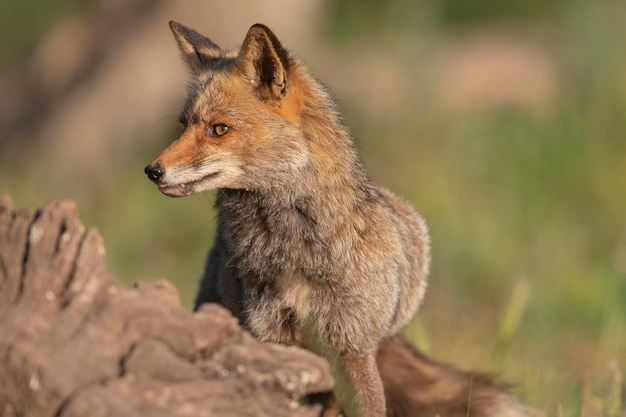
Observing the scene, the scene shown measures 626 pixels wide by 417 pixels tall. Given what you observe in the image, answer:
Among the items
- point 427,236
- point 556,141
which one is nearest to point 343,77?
point 556,141

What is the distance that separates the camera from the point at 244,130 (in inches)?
175

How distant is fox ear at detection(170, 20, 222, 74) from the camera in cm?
498

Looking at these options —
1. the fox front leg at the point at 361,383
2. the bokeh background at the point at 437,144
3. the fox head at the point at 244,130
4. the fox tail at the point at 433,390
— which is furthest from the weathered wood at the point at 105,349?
the bokeh background at the point at 437,144

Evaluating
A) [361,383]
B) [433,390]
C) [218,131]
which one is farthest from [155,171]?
[433,390]

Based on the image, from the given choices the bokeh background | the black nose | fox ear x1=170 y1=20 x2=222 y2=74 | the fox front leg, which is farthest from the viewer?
the bokeh background

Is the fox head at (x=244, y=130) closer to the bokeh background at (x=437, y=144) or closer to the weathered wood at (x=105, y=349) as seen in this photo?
the weathered wood at (x=105, y=349)

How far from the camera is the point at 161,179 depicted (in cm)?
421

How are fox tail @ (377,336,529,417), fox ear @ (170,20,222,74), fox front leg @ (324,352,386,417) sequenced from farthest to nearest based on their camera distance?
fox tail @ (377,336,529,417), fox ear @ (170,20,222,74), fox front leg @ (324,352,386,417)

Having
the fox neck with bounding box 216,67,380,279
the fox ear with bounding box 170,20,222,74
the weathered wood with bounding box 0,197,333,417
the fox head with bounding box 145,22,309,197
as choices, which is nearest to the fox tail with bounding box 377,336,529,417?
the fox neck with bounding box 216,67,380,279

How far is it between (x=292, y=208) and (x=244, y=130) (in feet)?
1.40

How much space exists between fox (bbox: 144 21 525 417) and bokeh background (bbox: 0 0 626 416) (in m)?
2.61

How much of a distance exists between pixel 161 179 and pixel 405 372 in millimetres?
1988

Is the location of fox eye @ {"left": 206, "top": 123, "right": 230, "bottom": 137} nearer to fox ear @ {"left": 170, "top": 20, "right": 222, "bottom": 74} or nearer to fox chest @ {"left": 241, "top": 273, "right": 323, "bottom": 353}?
fox ear @ {"left": 170, "top": 20, "right": 222, "bottom": 74}

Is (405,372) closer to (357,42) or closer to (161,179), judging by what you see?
(161,179)
